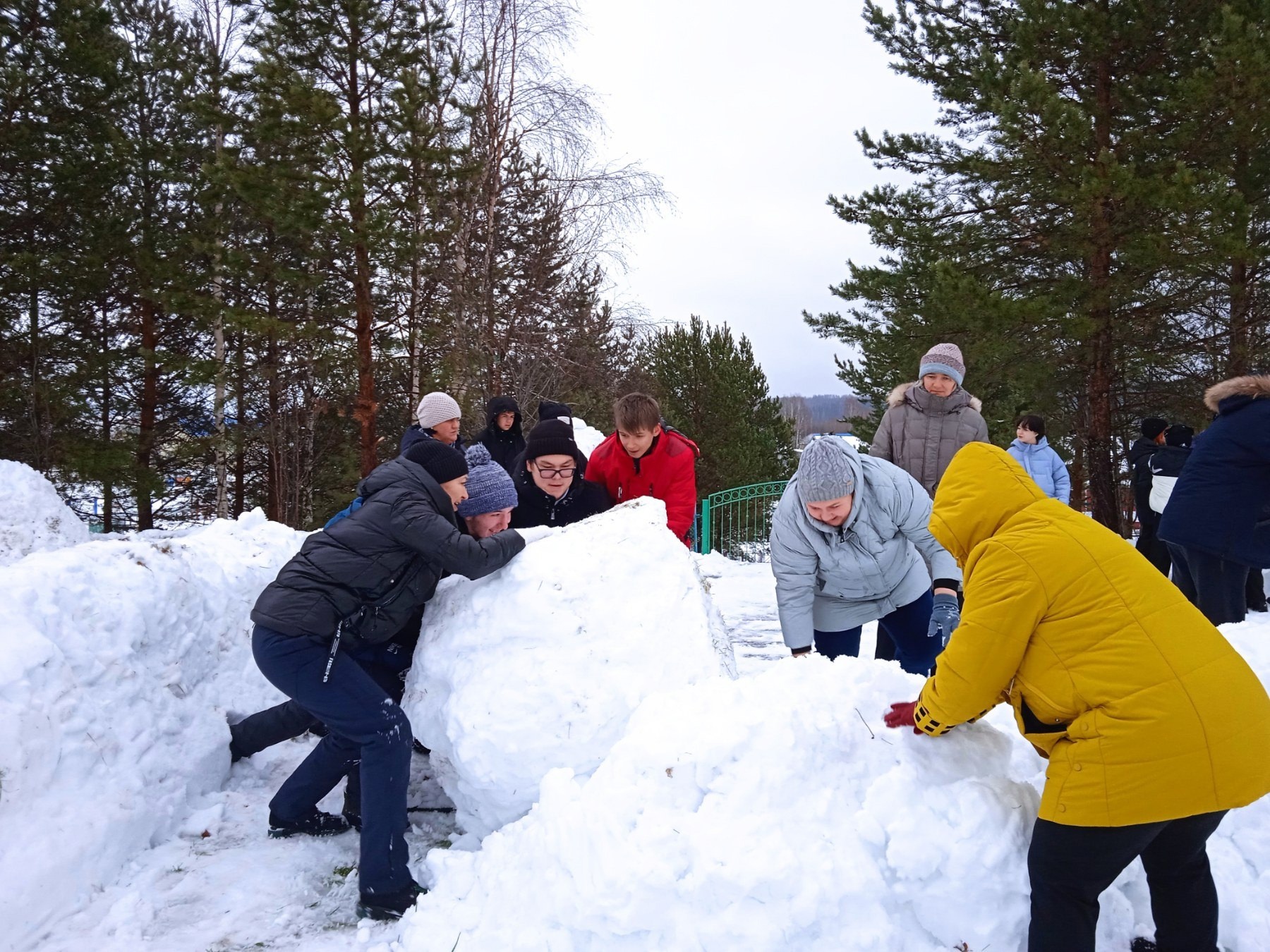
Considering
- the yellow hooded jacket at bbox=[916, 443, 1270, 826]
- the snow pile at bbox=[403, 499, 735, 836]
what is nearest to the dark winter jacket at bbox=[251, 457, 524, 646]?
the snow pile at bbox=[403, 499, 735, 836]

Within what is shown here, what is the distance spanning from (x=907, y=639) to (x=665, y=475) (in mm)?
1390

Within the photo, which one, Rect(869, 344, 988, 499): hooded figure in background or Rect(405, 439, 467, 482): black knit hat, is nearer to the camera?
Rect(405, 439, 467, 482): black knit hat

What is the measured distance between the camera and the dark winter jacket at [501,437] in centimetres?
583

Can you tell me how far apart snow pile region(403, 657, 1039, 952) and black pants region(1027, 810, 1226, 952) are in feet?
0.47

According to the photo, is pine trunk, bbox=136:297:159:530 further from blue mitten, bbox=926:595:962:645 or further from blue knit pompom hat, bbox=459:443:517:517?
→ blue mitten, bbox=926:595:962:645

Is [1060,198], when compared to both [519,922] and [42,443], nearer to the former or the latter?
[519,922]

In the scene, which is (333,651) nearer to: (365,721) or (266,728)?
(365,721)

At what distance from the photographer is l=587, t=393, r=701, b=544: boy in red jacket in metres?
3.86

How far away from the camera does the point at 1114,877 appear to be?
181cm

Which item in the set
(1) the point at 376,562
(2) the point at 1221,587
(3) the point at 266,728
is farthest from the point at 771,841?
(2) the point at 1221,587

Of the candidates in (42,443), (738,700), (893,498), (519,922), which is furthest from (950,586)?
(42,443)

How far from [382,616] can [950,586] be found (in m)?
2.30

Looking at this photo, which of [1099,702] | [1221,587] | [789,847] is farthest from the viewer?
[1221,587]

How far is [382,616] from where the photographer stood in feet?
9.56
